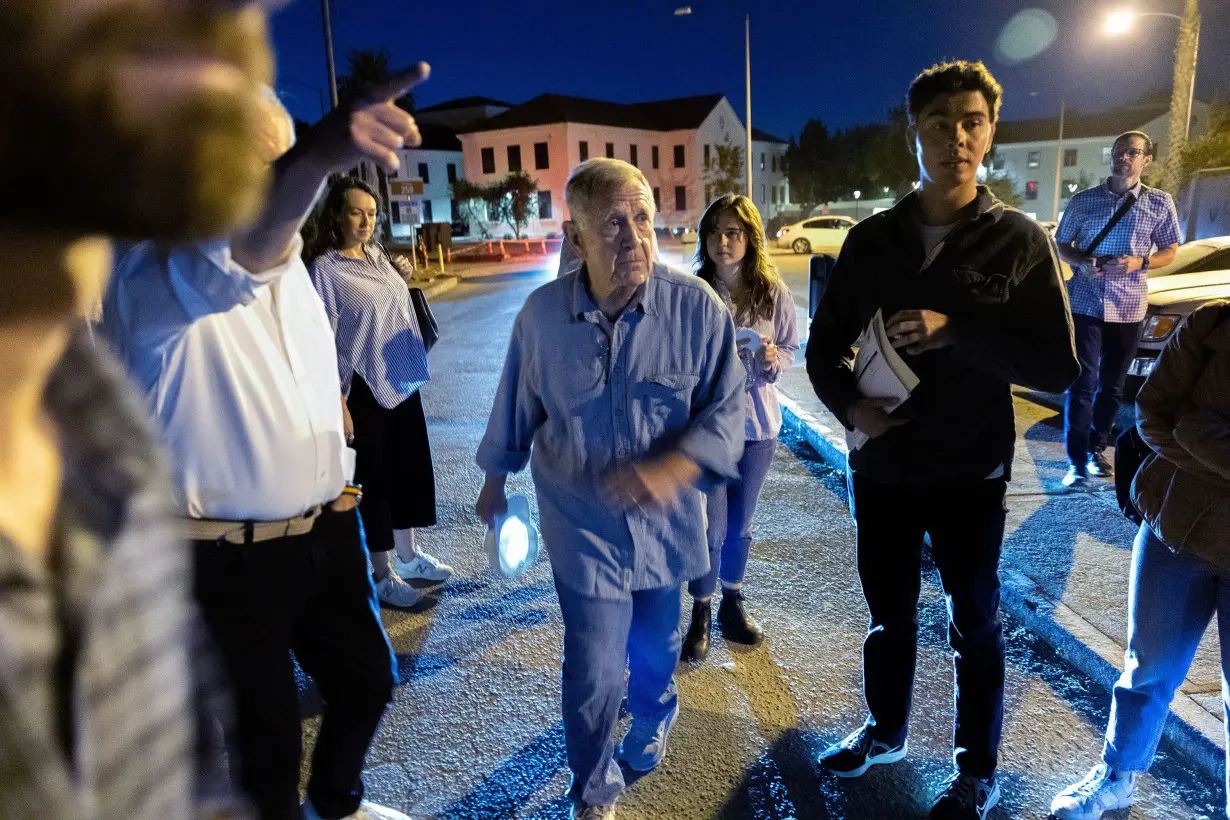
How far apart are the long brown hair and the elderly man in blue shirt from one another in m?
1.26

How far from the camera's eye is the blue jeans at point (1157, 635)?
228 cm

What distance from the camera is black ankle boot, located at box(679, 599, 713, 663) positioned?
3.61 meters

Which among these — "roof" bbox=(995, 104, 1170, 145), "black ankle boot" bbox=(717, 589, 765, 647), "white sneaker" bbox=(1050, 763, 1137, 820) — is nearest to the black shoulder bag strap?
"black ankle boot" bbox=(717, 589, 765, 647)

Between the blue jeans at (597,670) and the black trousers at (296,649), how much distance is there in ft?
1.88

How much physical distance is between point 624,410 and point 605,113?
5498cm

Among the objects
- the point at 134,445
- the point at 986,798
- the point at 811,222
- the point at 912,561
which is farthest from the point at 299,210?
the point at 811,222

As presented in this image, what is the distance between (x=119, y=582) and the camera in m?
0.79

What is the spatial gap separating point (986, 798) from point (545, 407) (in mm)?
1928

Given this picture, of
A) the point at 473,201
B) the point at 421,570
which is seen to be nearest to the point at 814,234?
the point at 473,201

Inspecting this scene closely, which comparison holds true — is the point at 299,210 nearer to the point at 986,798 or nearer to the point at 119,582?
the point at 119,582

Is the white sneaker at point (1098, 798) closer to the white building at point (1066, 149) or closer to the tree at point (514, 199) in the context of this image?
the tree at point (514, 199)

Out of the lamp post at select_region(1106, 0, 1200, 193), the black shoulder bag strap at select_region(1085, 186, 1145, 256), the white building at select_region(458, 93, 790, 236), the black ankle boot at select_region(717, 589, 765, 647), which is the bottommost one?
the black ankle boot at select_region(717, 589, 765, 647)

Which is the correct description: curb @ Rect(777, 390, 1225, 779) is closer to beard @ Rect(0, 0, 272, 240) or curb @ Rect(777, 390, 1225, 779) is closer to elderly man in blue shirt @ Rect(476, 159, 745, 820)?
elderly man in blue shirt @ Rect(476, 159, 745, 820)

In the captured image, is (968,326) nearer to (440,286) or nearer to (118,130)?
(118,130)
